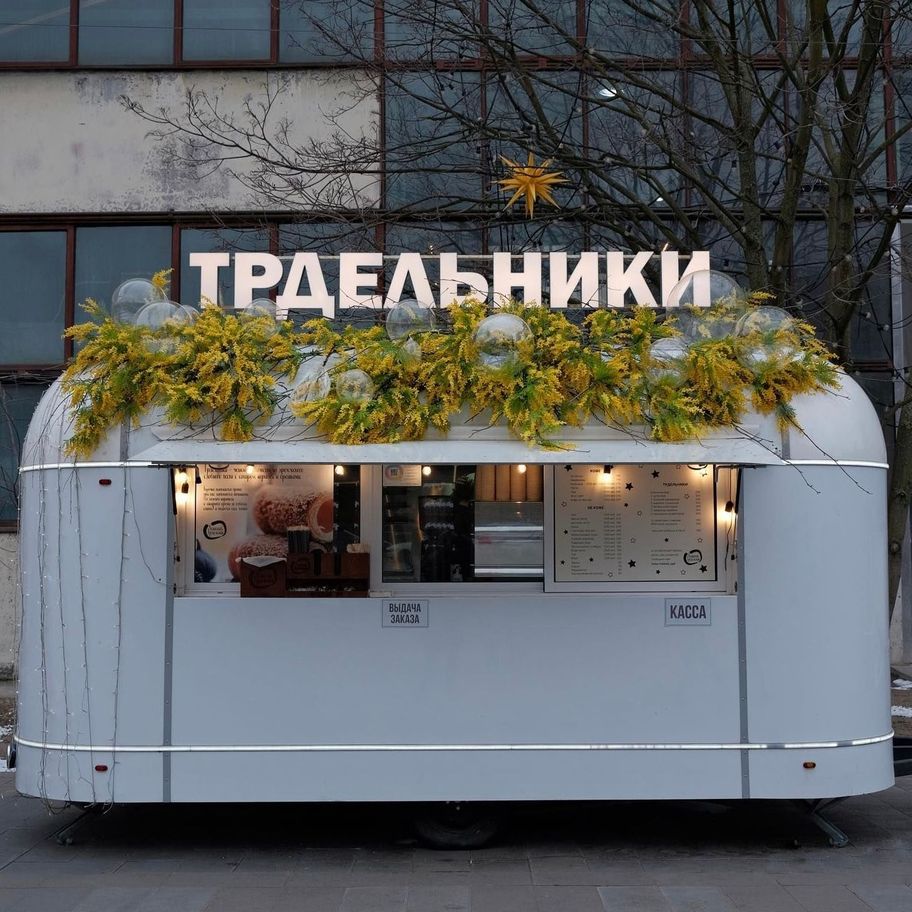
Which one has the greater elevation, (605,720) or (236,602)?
(236,602)

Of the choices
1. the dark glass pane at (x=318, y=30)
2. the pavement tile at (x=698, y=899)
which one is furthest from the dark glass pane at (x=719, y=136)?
the pavement tile at (x=698, y=899)

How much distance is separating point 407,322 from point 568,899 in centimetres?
332

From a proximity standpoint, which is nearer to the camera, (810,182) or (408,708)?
(408,708)

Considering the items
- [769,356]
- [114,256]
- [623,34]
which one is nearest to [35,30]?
[114,256]

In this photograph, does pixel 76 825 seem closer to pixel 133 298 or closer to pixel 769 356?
pixel 133 298

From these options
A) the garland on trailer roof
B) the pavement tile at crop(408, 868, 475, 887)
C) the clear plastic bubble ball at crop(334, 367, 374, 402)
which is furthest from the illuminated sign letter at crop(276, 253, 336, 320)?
the pavement tile at crop(408, 868, 475, 887)

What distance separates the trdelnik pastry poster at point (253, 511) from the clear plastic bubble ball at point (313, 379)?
63cm

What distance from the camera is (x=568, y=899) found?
618 cm

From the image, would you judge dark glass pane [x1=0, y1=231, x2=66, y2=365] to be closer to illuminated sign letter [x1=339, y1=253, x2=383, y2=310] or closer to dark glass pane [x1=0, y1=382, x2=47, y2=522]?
dark glass pane [x1=0, y1=382, x2=47, y2=522]

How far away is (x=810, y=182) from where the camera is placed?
12.7 meters

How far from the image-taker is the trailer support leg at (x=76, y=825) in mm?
7301

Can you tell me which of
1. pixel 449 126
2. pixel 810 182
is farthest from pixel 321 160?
pixel 810 182

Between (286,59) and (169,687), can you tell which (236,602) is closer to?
(169,687)

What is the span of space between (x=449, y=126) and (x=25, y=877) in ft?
30.2
